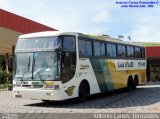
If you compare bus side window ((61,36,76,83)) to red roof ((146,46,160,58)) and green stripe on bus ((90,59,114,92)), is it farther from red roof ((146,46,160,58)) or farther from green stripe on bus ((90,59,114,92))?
red roof ((146,46,160,58))

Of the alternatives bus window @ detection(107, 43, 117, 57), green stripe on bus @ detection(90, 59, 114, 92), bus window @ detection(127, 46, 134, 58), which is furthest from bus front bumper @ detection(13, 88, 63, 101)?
bus window @ detection(127, 46, 134, 58)

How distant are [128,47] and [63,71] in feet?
29.6

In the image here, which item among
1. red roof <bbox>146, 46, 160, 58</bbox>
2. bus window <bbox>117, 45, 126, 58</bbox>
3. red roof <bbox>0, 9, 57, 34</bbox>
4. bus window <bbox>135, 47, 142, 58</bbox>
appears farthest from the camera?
red roof <bbox>146, 46, 160, 58</bbox>

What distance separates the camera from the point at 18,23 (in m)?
28.0

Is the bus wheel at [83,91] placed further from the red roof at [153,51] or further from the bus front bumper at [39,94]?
the red roof at [153,51]

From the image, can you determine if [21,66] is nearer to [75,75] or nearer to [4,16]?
[75,75]

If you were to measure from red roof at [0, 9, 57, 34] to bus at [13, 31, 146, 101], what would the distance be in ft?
27.1

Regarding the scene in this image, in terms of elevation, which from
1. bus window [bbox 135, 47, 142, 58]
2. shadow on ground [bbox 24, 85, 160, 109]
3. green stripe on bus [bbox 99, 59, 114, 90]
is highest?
bus window [bbox 135, 47, 142, 58]

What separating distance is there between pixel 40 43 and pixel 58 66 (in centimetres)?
138

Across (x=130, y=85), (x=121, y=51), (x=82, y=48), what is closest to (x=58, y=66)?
(x=82, y=48)

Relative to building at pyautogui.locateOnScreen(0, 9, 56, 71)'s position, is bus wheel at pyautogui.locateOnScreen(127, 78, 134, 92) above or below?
below

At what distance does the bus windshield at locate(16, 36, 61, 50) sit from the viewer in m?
16.1

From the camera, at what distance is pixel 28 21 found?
2953cm

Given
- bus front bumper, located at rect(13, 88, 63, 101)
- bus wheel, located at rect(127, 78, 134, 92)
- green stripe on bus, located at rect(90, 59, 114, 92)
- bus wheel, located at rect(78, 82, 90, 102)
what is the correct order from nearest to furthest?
bus front bumper, located at rect(13, 88, 63, 101) < bus wheel, located at rect(78, 82, 90, 102) < green stripe on bus, located at rect(90, 59, 114, 92) < bus wheel, located at rect(127, 78, 134, 92)
